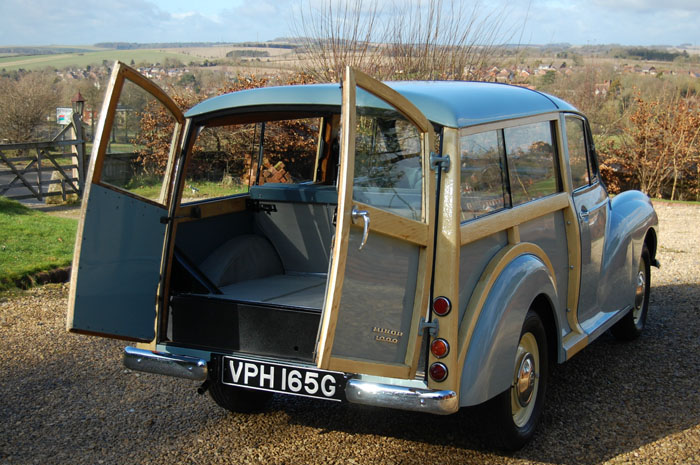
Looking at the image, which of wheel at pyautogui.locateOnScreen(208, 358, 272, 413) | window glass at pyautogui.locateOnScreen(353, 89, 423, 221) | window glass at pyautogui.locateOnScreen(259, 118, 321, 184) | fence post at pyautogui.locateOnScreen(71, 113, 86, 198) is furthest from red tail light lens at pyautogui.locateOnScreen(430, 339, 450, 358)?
fence post at pyautogui.locateOnScreen(71, 113, 86, 198)

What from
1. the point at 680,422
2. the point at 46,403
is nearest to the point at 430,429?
the point at 680,422

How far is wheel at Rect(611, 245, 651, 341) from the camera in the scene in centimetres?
567

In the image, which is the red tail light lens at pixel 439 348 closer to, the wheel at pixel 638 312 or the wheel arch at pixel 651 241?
the wheel at pixel 638 312

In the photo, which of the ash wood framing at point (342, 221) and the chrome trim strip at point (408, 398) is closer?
the ash wood framing at point (342, 221)

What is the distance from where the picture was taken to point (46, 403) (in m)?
4.39

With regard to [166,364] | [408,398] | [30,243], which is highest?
[408,398]

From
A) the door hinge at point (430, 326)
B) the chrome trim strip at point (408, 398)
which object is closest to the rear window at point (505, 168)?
the door hinge at point (430, 326)

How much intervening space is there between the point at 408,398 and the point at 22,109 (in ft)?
81.9

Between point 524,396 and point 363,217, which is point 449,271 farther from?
point 524,396

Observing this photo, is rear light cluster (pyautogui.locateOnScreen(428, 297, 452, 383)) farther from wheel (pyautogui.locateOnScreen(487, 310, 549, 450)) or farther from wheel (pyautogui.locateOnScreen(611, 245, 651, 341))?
wheel (pyautogui.locateOnScreen(611, 245, 651, 341))

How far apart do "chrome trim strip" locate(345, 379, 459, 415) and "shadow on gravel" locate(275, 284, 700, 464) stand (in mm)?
870

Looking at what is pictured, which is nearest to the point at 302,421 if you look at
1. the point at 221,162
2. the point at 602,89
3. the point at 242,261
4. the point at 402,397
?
the point at 242,261

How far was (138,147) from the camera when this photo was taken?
3.41 m

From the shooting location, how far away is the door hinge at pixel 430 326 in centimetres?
309
